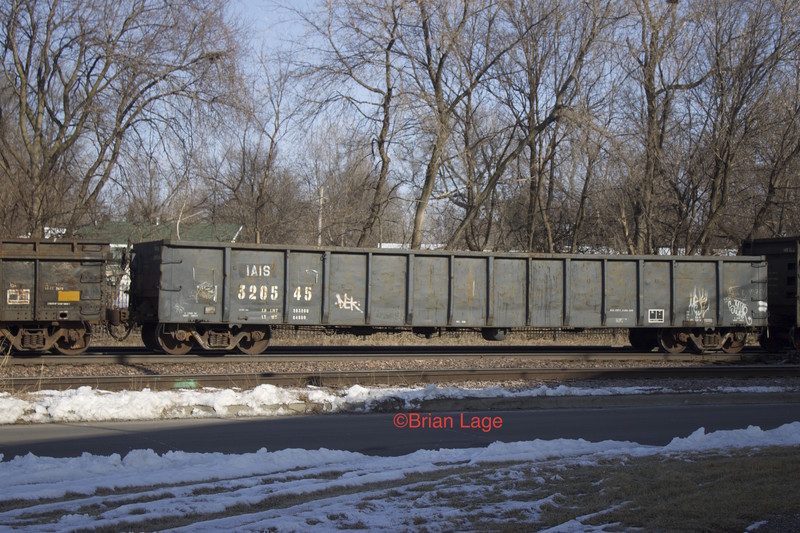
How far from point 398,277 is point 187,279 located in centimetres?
529

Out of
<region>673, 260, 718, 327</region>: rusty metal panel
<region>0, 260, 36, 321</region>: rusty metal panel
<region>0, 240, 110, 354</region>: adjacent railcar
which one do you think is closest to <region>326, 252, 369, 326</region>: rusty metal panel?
<region>0, 240, 110, 354</region>: adjacent railcar

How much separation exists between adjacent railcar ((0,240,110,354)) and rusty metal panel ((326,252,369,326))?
18.1 feet

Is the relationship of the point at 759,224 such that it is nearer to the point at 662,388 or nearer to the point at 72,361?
the point at 662,388

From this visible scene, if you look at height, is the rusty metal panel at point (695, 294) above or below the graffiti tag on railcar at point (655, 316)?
above

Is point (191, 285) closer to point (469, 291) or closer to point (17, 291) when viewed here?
point (17, 291)

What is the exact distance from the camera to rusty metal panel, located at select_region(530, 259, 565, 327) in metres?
19.7

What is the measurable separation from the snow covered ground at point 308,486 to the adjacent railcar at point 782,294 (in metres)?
12.8

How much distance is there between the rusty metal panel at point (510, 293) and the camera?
1939 cm

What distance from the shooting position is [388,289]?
61.1 ft

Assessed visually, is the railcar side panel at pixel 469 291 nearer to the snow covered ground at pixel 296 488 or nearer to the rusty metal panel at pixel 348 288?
the rusty metal panel at pixel 348 288

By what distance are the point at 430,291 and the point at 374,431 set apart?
966 cm

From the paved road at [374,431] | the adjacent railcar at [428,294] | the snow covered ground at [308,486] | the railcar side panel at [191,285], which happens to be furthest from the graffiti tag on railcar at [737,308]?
the railcar side panel at [191,285]

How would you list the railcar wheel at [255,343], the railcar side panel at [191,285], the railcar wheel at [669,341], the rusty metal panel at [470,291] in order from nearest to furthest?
the railcar side panel at [191,285]
the railcar wheel at [255,343]
the rusty metal panel at [470,291]
the railcar wheel at [669,341]

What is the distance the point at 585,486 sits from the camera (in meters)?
6.39
